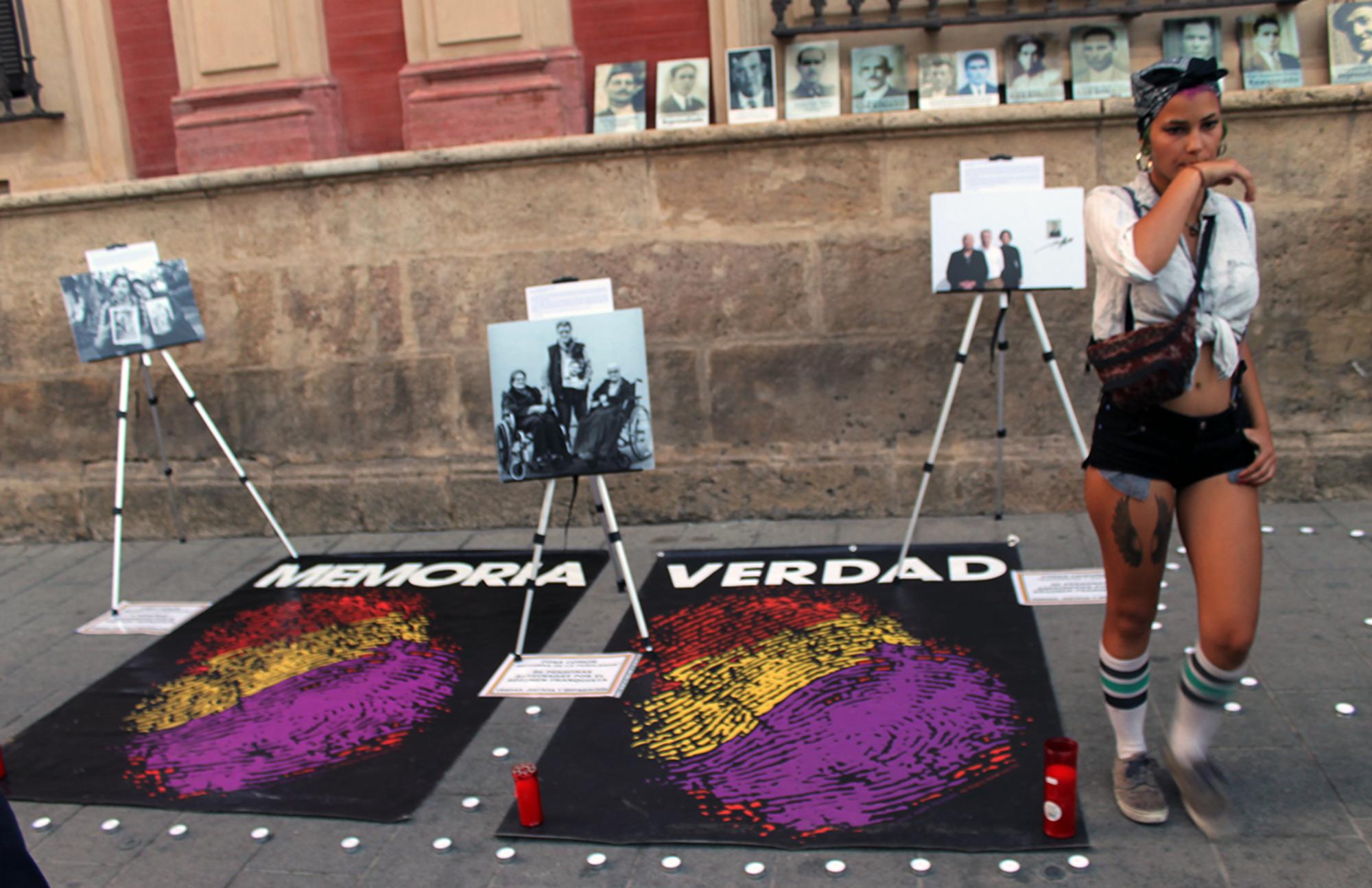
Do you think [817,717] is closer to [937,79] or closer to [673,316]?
[673,316]

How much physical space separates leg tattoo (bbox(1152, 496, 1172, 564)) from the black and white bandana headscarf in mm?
910

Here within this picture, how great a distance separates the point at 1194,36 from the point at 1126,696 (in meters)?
3.82

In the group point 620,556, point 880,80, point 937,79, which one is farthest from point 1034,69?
point 620,556

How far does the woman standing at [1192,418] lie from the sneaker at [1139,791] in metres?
0.10

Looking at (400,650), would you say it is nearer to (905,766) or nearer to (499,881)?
(499,881)

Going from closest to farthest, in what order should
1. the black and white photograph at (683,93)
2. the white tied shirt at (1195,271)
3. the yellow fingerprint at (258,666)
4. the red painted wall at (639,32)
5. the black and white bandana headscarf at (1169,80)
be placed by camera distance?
the black and white bandana headscarf at (1169,80)
the white tied shirt at (1195,271)
the yellow fingerprint at (258,666)
the black and white photograph at (683,93)
the red painted wall at (639,32)

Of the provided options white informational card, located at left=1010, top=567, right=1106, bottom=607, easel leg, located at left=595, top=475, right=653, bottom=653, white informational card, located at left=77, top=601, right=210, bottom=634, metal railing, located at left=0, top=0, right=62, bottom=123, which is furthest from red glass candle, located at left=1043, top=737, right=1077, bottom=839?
metal railing, located at left=0, top=0, right=62, bottom=123

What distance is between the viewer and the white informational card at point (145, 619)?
5.17m

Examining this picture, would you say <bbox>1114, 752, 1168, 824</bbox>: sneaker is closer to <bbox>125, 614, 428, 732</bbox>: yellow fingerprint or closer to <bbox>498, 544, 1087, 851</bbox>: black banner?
<bbox>498, 544, 1087, 851</bbox>: black banner

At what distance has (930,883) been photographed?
2.89 metres

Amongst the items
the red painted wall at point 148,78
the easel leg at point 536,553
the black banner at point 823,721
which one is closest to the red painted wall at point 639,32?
the red painted wall at point 148,78

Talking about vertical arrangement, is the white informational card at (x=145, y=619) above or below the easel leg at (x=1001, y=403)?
below

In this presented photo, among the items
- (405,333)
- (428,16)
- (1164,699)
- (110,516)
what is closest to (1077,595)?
(1164,699)

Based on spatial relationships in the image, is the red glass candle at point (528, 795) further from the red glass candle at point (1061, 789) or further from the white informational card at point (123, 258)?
the white informational card at point (123, 258)
